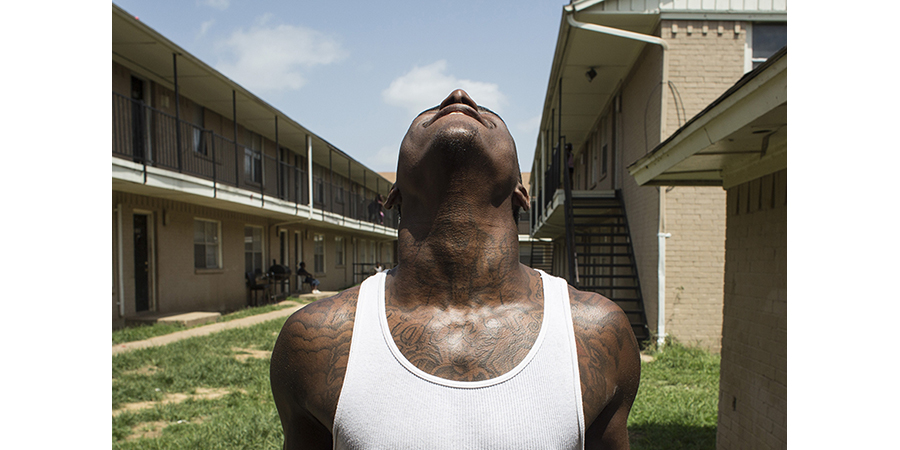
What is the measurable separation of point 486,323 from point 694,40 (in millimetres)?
8739

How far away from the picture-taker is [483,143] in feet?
4.57

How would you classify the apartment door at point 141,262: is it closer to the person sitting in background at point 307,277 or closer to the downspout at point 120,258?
the downspout at point 120,258

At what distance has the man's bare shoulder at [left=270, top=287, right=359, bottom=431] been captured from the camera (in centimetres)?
130

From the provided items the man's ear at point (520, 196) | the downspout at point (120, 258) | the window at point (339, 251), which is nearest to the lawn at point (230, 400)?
the downspout at point (120, 258)

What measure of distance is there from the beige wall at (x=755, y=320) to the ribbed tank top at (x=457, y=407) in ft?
9.83

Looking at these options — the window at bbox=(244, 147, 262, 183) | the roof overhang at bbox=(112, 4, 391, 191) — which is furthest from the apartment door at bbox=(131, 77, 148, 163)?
the window at bbox=(244, 147, 262, 183)

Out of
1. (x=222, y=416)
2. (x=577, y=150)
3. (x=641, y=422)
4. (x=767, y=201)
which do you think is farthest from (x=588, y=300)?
(x=577, y=150)

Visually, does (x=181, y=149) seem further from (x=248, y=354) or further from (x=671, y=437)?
(x=671, y=437)

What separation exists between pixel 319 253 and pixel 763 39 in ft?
67.3

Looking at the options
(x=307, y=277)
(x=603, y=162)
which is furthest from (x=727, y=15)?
(x=307, y=277)

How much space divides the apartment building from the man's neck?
6.63 ft

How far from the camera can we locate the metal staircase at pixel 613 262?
31.0 ft

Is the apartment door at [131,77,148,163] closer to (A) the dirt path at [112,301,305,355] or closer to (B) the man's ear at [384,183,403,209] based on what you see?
(A) the dirt path at [112,301,305,355]

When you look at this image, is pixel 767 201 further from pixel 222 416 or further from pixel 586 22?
pixel 586 22
